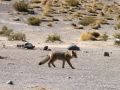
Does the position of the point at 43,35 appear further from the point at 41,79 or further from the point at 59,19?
the point at 41,79

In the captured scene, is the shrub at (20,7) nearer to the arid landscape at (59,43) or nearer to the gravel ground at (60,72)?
the arid landscape at (59,43)

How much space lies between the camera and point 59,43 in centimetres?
3766

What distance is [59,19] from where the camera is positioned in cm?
5709

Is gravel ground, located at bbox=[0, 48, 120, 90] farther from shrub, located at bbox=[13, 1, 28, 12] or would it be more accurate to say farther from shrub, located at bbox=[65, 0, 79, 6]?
shrub, located at bbox=[65, 0, 79, 6]

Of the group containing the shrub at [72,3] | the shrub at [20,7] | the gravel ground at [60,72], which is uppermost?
the gravel ground at [60,72]

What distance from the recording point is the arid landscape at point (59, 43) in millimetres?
18250

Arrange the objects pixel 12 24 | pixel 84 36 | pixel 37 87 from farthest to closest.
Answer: pixel 12 24 → pixel 84 36 → pixel 37 87

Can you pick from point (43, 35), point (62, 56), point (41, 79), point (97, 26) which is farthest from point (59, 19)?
point (41, 79)

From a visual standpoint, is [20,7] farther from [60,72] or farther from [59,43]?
[60,72]

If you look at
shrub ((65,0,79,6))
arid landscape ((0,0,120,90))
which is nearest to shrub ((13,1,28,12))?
arid landscape ((0,0,120,90))

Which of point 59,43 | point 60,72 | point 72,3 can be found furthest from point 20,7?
point 60,72

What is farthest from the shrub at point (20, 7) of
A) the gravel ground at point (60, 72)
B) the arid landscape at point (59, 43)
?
the gravel ground at point (60, 72)

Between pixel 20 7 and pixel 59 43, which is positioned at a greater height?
pixel 59 43

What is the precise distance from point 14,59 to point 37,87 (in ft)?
33.3
